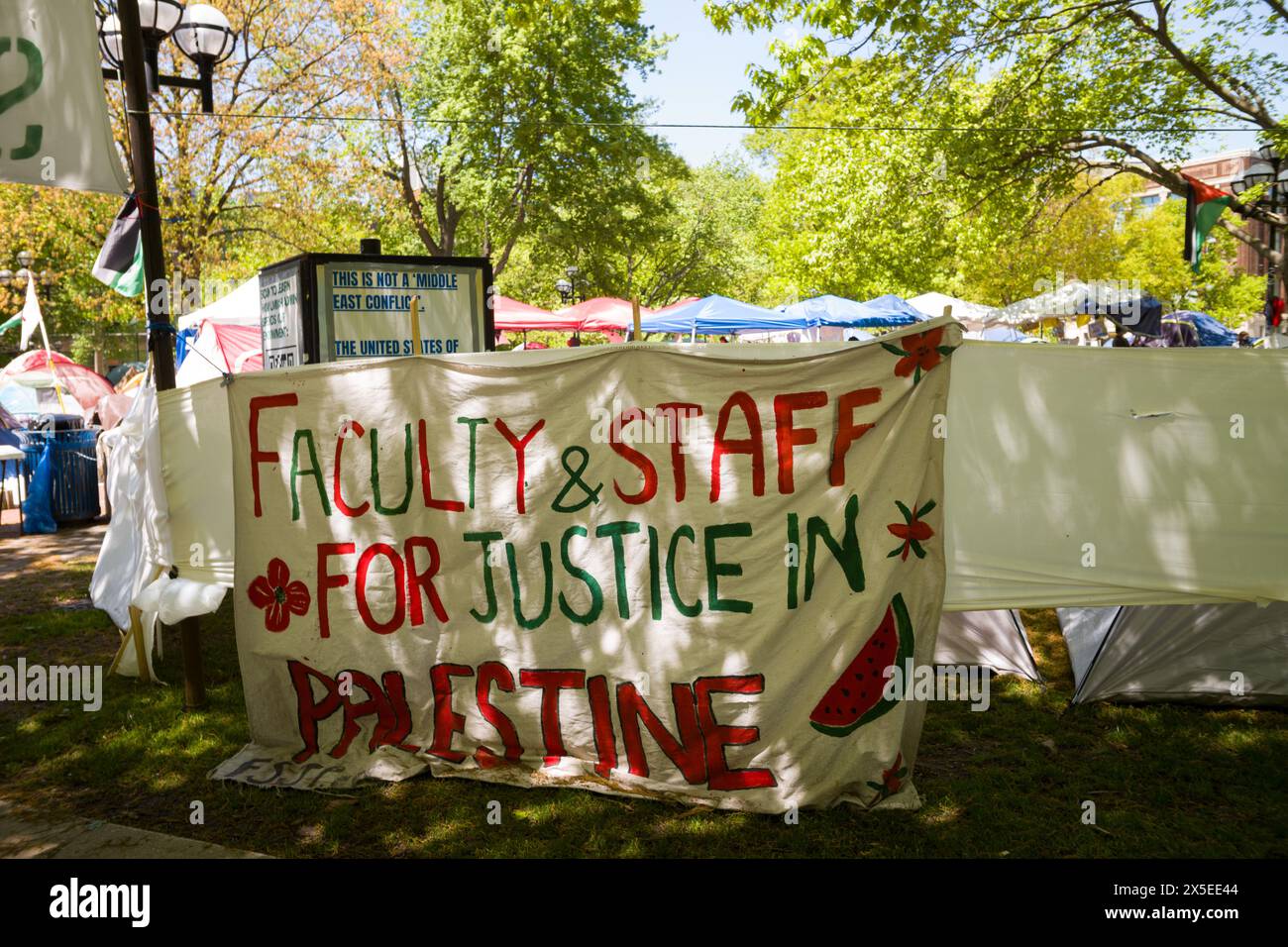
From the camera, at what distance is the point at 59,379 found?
16.3 meters

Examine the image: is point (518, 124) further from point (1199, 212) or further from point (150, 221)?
point (150, 221)

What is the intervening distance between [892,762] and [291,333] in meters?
4.80

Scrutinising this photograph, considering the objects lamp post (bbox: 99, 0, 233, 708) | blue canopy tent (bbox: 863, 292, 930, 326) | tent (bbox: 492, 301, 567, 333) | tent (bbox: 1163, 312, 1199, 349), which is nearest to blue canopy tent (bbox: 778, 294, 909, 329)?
blue canopy tent (bbox: 863, 292, 930, 326)

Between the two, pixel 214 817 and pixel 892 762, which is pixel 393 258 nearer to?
pixel 214 817

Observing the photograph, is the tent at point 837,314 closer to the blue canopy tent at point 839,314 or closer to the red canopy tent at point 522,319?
the blue canopy tent at point 839,314

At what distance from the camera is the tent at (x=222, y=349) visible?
11383mm

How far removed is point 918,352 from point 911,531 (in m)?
0.79

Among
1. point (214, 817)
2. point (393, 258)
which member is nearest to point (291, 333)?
point (393, 258)

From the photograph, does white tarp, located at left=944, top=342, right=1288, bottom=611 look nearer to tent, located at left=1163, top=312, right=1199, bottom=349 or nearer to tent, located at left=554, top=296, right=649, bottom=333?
tent, located at left=554, top=296, right=649, bottom=333

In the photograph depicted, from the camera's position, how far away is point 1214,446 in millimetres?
4320

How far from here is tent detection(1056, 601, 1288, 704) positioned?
5.09m

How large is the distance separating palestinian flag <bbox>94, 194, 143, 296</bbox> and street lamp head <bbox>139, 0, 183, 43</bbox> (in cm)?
298

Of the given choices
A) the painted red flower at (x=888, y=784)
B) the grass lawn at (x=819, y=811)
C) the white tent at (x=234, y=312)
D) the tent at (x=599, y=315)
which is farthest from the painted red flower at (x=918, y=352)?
the tent at (x=599, y=315)

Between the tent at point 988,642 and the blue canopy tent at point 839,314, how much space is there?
13.0 metres
